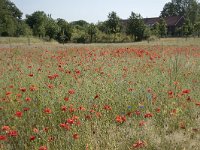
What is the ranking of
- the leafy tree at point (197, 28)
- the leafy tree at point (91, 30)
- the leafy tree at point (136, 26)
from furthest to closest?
1. the leafy tree at point (197, 28)
2. the leafy tree at point (91, 30)
3. the leafy tree at point (136, 26)

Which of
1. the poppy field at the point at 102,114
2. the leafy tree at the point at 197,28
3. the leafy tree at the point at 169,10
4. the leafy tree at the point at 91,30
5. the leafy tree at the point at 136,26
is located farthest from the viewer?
the leafy tree at the point at 169,10

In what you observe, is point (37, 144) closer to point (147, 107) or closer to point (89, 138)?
point (89, 138)

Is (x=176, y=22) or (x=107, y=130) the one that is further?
(x=176, y=22)

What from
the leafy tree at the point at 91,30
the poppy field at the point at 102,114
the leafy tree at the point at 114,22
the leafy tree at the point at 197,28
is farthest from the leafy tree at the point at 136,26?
the poppy field at the point at 102,114

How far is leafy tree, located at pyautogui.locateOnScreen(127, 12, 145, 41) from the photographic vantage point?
46.9 m

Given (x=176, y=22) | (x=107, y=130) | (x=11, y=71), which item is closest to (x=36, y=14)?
(x=176, y=22)

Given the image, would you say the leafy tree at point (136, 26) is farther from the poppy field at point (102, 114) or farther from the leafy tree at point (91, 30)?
the poppy field at point (102, 114)

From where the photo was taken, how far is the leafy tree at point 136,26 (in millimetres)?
46938

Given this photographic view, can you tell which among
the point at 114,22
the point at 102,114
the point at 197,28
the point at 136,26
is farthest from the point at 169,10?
the point at 102,114

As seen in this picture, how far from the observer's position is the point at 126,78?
6531 millimetres

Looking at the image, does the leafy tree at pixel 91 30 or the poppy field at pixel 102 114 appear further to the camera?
the leafy tree at pixel 91 30

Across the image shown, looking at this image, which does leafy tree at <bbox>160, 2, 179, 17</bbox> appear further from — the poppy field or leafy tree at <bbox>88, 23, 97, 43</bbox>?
the poppy field

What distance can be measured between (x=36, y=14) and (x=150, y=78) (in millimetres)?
79201

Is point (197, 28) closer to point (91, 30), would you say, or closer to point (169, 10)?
point (91, 30)
